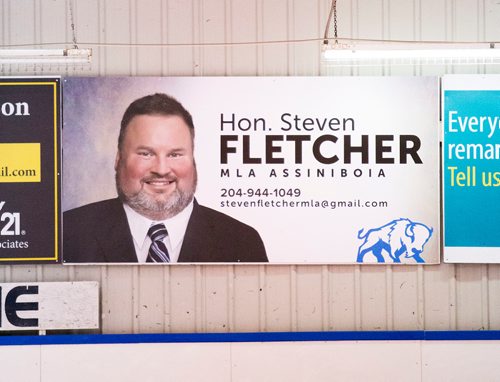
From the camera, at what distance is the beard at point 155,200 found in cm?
424

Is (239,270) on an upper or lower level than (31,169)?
lower

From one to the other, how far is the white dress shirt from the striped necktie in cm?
2

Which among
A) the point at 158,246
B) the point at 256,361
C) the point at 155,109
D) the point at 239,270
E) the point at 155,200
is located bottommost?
the point at 256,361

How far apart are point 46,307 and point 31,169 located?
3.37 ft

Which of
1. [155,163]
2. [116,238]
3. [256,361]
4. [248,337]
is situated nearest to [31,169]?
[116,238]

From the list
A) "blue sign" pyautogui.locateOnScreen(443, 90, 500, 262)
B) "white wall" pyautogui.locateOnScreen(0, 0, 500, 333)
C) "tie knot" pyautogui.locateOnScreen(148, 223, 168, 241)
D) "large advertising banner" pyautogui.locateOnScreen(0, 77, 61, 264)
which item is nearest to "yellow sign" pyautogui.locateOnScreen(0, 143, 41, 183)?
"large advertising banner" pyautogui.locateOnScreen(0, 77, 61, 264)

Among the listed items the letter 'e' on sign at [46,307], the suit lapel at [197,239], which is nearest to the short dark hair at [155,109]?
the suit lapel at [197,239]

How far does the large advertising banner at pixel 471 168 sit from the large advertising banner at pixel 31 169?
290cm

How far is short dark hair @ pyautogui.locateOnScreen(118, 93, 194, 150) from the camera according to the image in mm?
4242

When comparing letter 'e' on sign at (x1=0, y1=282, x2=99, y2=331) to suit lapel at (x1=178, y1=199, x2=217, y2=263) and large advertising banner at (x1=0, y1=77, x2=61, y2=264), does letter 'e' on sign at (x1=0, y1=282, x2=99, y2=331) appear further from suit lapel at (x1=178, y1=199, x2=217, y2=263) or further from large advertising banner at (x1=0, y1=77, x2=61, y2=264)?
suit lapel at (x1=178, y1=199, x2=217, y2=263)

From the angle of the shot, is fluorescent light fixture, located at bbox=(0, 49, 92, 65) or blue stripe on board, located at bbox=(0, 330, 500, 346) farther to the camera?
blue stripe on board, located at bbox=(0, 330, 500, 346)

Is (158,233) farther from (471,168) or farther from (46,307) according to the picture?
(471,168)

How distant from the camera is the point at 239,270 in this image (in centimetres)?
428

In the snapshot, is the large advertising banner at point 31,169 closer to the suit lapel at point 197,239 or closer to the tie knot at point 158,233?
the tie knot at point 158,233
